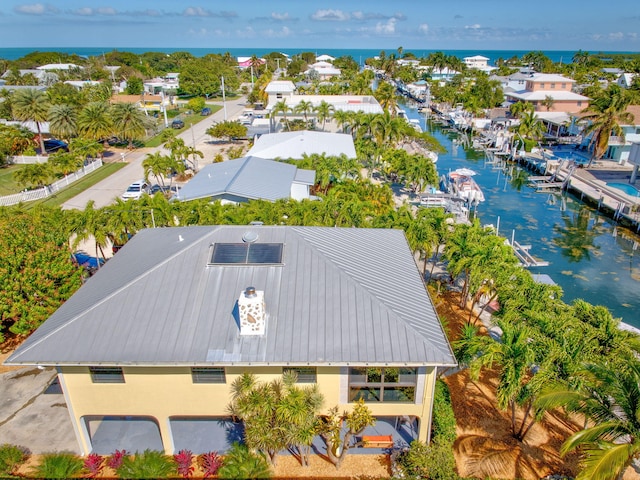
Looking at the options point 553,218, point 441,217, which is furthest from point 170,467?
point 553,218

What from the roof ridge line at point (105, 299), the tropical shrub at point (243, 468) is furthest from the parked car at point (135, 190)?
the tropical shrub at point (243, 468)

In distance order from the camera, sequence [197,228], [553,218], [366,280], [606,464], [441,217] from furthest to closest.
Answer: [553,218] → [441,217] → [197,228] → [366,280] → [606,464]

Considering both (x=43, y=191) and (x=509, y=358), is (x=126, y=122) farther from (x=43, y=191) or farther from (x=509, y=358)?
(x=509, y=358)

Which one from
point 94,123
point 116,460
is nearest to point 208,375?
point 116,460

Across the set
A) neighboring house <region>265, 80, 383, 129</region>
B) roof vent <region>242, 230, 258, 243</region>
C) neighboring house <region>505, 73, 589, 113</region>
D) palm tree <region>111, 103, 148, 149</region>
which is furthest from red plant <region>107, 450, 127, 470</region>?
neighboring house <region>505, 73, 589, 113</region>

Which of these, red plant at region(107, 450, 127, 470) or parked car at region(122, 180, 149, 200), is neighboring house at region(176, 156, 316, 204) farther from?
red plant at region(107, 450, 127, 470)

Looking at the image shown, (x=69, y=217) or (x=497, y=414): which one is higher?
(x=69, y=217)

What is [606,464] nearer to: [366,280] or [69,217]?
[366,280]

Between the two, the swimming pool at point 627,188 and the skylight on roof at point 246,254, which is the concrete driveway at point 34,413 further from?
the swimming pool at point 627,188
